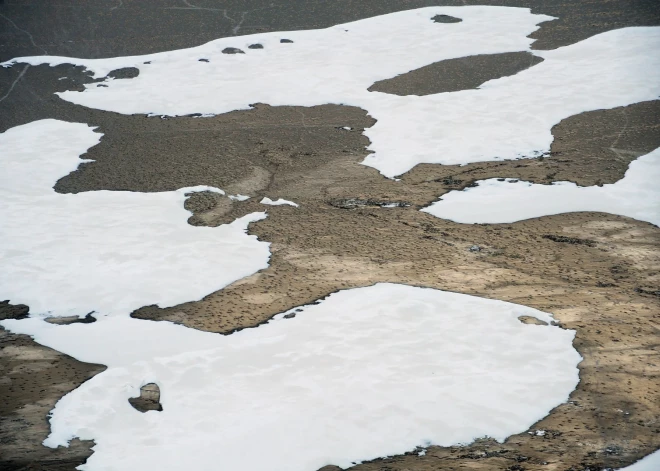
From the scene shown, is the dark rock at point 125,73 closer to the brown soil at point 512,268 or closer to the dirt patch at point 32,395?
the brown soil at point 512,268

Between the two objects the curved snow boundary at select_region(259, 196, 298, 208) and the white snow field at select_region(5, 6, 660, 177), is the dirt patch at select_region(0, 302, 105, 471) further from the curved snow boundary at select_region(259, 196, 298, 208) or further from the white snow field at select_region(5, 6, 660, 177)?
the white snow field at select_region(5, 6, 660, 177)

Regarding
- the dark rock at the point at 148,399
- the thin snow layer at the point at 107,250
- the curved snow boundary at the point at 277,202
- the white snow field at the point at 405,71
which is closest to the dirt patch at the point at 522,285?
the curved snow boundary at the point at 277,202

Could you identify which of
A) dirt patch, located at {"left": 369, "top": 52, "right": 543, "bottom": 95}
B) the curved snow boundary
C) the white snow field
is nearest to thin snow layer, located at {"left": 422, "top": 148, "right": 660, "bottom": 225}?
the white snow field

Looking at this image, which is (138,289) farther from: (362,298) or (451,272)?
(451,272)

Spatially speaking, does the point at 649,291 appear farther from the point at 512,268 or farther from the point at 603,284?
the point at 512,268

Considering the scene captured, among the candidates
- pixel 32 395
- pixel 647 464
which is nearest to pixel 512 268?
pixel 647 464

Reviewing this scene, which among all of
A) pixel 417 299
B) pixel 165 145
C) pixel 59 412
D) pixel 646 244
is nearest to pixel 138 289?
pixel 59 412
